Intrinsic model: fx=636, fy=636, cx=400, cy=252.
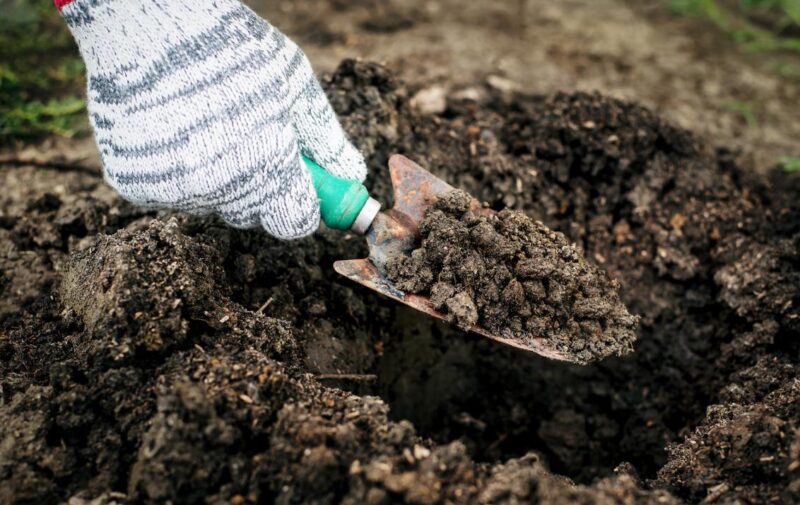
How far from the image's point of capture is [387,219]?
2.14m

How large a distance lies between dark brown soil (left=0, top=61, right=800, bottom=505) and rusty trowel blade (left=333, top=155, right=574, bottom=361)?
0.97 ft

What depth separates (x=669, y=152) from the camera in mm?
2826

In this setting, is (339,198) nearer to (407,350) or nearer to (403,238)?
(403,238)

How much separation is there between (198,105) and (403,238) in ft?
2.54

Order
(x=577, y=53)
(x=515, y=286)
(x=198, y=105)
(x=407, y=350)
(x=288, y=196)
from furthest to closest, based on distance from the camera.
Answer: (x=577, y=53) < (x=407, y=350) < (x=515, y=286) < (x=288, y=196) < (x=198, y=105)

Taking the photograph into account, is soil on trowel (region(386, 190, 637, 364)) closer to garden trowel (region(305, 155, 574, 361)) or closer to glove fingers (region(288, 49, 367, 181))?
garden trowel (region(305, 155, 574, 361))

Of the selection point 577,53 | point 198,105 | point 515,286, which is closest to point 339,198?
point 198,105

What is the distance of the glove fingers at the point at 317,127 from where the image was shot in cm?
193

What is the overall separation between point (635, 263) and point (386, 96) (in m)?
1.24

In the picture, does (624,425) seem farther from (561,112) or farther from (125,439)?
(125,439)

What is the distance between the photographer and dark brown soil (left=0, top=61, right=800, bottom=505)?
1579mm

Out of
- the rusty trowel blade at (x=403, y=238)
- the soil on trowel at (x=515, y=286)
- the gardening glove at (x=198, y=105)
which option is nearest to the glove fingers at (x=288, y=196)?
the gardening glove at (x=198, y=105)

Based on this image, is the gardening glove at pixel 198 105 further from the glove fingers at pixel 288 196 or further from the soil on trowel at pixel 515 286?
the soil on trowel at pixel 515 286

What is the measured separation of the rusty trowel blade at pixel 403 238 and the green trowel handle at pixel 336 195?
4.5 inches
